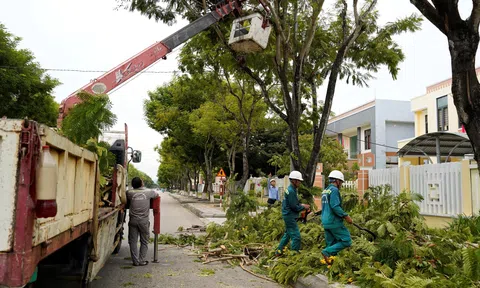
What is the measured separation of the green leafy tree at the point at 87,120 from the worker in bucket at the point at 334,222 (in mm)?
3828

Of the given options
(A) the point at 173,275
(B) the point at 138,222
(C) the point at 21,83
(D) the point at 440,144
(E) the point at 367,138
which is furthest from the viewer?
(E) the point at 367,138

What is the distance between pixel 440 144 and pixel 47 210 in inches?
699

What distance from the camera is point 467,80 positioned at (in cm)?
630

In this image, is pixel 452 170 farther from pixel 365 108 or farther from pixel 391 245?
pixel 365 108

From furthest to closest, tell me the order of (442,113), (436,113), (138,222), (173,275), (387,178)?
(436,113), (442,113), (387,178), (138,222), (173,275)

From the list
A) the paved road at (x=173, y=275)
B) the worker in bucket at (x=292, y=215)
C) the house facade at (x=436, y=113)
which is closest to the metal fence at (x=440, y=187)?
the worker in bucket at (x=292, y=215)

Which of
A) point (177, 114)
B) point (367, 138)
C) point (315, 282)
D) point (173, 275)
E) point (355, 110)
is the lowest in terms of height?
point (173, 275)

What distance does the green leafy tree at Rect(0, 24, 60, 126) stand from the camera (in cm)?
2106

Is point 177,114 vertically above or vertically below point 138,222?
above

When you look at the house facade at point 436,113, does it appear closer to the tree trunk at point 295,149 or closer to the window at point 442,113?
the window at point 442,113

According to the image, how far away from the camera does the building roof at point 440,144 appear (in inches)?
628

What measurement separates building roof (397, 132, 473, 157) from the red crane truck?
1314 centimetres

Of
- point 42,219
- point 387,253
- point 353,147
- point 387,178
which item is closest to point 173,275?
point 387,253

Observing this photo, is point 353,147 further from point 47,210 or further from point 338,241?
point 47,210
